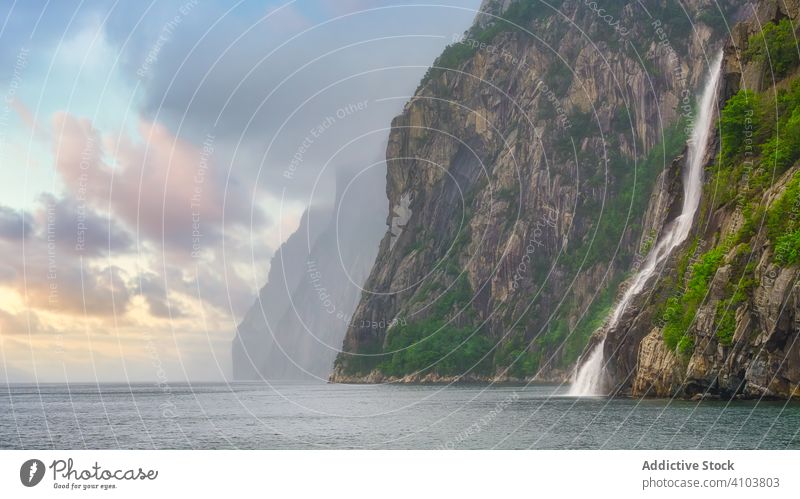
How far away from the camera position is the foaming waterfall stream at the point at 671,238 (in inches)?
3994

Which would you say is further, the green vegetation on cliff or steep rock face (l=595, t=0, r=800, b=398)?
the green vegetation on cliff

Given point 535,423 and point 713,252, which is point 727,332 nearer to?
point 713,252

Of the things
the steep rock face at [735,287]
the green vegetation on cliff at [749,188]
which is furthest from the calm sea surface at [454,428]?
the green vegetation on cliff at [749,188]

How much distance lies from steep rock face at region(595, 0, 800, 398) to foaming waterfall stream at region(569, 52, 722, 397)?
2.98 metres

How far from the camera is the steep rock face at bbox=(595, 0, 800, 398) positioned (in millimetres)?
69688

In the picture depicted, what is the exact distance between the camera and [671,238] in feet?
341

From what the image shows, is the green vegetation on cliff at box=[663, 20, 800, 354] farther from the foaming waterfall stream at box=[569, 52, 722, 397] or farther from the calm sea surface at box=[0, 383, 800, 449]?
the calm sea surface at box=[0, 383, 800, 449]

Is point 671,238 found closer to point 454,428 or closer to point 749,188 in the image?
point 749,188

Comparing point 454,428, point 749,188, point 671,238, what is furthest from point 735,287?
point 454,428

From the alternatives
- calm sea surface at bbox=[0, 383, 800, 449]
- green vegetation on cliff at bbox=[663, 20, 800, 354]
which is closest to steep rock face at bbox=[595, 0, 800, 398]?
green vegetation on cliff at bbox=[663, 20, 800, 354]

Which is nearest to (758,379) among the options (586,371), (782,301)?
(782,301)
